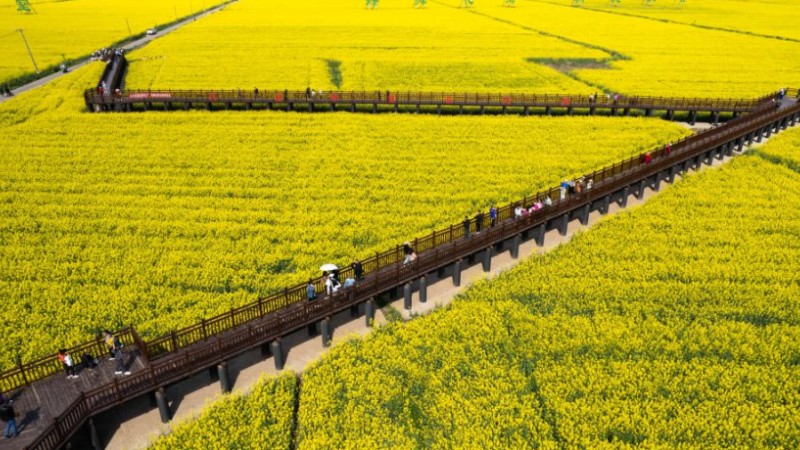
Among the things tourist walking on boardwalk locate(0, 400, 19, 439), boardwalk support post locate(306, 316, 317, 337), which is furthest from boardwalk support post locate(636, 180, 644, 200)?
tourist walking on boardwalk locate(0, 400, 19, 439)

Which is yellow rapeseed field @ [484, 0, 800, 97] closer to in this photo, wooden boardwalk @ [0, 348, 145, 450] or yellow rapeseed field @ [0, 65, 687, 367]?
yellow rapeseed field @ [0, 65, 687, 367]

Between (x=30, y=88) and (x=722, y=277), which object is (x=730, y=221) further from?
(x=30, y=88)

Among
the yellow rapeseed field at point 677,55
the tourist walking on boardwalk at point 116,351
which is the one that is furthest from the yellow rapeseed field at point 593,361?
the yellow rapeseed field at point 677,55

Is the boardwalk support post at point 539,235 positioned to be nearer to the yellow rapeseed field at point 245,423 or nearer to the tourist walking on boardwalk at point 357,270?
the tourist walking on boardwalk at point 357,270

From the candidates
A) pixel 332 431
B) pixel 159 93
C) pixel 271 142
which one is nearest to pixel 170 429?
pixel 332 431

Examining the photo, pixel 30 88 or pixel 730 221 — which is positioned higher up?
pixel 30 88

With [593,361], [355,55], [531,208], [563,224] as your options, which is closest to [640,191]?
[563,224]
